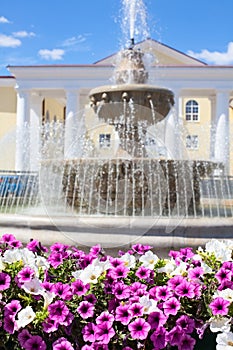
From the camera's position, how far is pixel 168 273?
2.12m

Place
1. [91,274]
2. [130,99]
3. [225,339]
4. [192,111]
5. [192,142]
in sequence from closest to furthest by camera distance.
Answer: [225,339], [91,274], [130,99], [192,142], [192,111]

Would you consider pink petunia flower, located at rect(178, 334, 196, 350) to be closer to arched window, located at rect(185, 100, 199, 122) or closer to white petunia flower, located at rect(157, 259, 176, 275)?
white petunia flower, located at rect(157, 259, 176, 275)

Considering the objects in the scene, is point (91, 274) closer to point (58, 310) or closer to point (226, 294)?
point (58, 310)

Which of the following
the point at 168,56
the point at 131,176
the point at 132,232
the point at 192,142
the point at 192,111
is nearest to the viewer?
the point at 132,232

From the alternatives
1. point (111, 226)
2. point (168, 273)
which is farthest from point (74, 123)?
point (168, 273)

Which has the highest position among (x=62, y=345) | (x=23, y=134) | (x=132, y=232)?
(x=23, y=134)

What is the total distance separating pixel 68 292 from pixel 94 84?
74.6 feet

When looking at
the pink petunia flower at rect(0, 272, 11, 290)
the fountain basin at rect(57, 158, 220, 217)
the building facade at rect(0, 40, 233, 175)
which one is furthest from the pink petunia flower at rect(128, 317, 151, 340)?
the building facade at rect(0, 40, 233, 175)

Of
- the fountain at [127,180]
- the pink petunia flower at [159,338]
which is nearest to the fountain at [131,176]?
the fountain at [127,180]

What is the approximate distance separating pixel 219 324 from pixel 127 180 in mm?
3829

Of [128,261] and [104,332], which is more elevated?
[128,261]

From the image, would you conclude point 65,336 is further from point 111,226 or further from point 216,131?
point 216,131

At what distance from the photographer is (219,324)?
1.78 m

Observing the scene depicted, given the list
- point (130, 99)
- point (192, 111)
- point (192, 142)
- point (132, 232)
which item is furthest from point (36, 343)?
point (192, 111)
